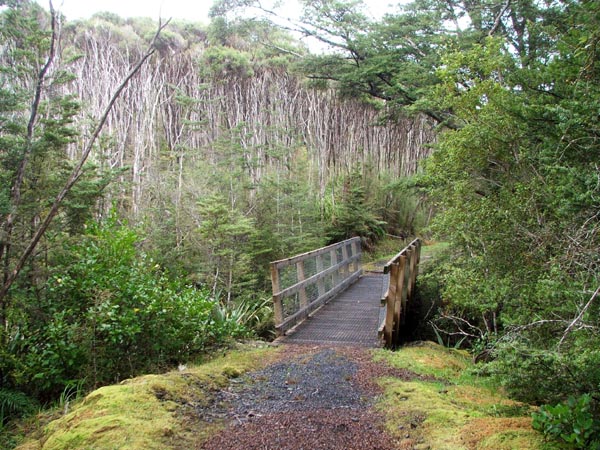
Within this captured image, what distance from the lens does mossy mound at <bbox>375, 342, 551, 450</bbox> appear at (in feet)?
8.22

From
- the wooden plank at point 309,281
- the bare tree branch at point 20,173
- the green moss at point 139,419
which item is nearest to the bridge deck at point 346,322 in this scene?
the wooden plank at point 309,281

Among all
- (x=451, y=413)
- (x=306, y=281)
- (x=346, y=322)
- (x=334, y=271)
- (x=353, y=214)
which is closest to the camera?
(x=451, y=413)

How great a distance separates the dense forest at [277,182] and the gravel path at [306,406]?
0.90m

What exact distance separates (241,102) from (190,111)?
153cm

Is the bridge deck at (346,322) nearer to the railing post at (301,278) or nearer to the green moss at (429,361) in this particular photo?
the railing post at (301,278)

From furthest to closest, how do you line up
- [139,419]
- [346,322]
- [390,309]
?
[346,322], [390,309], [139,419]

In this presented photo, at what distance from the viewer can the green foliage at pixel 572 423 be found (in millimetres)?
2037

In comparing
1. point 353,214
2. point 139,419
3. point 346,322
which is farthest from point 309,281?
point 353,214

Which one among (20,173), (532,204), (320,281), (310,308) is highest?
(20,173)

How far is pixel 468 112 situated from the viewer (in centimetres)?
549

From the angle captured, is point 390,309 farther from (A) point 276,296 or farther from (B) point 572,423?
(B) point 572,423

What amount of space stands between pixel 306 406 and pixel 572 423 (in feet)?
6.10

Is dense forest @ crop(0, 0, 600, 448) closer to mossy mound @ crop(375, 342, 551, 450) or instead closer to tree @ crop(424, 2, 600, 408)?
tree @ crop(424, 2, 600, 408)

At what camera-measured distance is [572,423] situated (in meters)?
2.11
